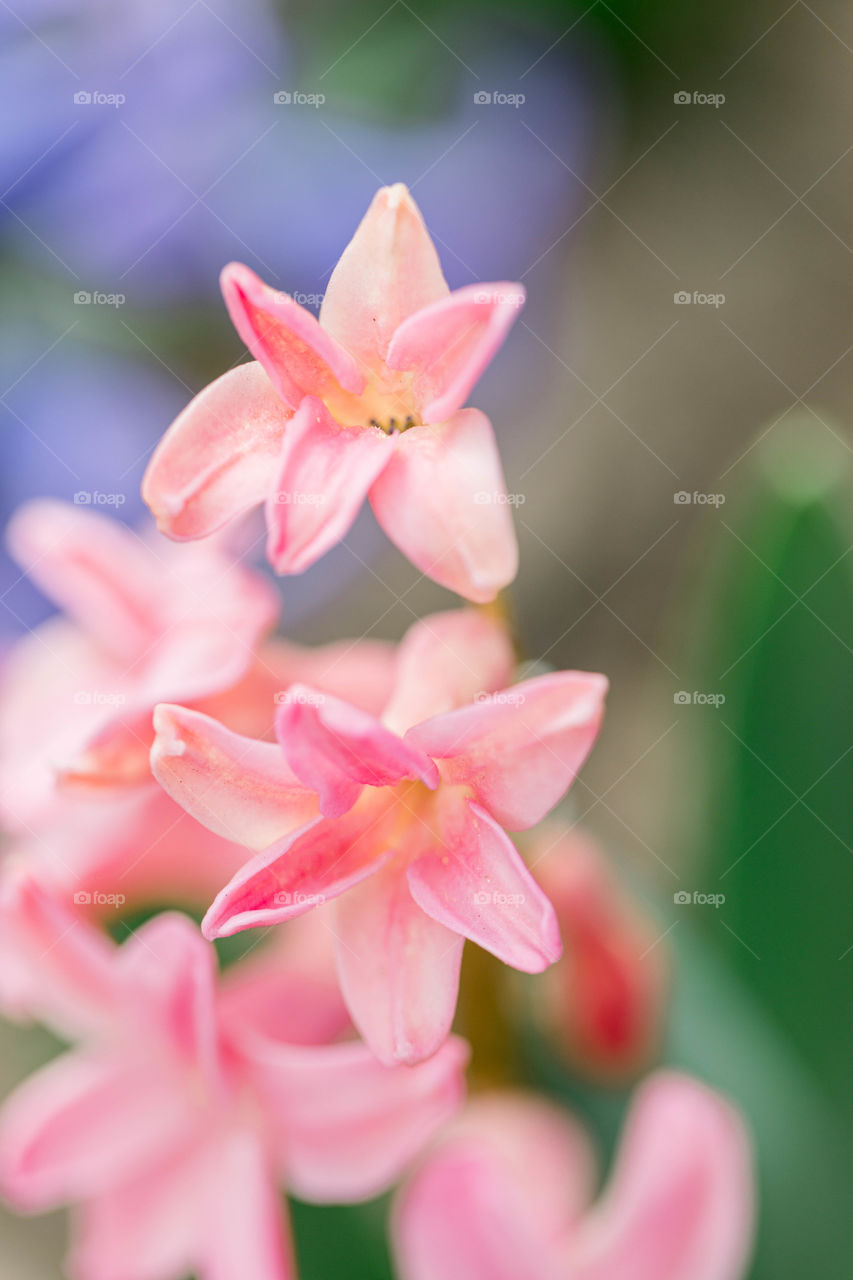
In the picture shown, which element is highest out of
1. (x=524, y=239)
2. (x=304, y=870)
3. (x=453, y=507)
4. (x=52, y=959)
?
(x=524, y=239)

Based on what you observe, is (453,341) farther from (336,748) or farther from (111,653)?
(111,653)

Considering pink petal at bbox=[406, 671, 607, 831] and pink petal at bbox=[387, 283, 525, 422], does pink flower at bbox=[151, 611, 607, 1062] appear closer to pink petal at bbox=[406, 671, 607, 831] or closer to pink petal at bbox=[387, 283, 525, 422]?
pink petal at bbox=[406, 671, 607, 831]

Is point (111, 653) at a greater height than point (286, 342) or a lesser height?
lesser

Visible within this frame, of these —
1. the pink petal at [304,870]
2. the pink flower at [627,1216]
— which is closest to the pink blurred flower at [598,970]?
the pink flower at [627,1216]

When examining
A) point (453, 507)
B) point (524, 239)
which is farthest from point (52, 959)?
point (524, 239)

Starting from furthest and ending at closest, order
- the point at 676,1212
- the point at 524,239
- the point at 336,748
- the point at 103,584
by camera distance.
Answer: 1. the point at 524,239
2. the point at 103,584
3. the point at 676,1212
4. the point at 336,748

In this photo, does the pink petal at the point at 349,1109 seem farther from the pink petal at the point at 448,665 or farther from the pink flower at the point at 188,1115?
the pink petal at the point at 448,665
